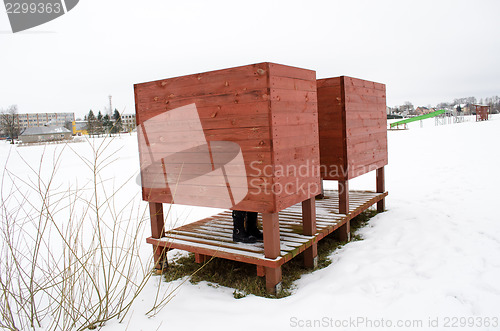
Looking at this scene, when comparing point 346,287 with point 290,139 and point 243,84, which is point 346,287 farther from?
point 243,84

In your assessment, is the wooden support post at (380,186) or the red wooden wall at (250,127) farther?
the wooden support post at (380,186)

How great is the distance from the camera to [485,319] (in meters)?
2.79

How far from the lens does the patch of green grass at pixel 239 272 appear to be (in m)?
3.69

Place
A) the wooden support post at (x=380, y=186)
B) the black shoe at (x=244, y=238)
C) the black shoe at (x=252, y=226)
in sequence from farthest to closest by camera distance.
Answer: the wooden support post at (x=380, y=186) → the black shoe at (x=252, y=226) → the black shoe at (x=244, y=238)

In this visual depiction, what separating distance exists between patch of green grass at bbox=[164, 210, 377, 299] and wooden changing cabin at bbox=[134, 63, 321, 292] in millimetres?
150

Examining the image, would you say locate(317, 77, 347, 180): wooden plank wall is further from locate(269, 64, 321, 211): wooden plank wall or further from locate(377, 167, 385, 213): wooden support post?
locate(377, 167, 385, 213): wooden support post

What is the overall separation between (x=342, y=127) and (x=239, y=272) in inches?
92.7

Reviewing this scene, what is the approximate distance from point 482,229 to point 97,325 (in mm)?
4632

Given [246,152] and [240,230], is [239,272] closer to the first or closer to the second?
[240,230]

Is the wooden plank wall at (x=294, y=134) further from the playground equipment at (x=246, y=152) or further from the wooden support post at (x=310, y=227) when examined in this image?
the wooden support post at (x=310, y=227)

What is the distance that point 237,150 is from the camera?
354 cm

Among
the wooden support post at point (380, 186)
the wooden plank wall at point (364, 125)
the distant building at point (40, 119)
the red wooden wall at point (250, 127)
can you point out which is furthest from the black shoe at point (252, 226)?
the distant building at point (40, 119)

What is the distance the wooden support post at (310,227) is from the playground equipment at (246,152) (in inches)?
0.5

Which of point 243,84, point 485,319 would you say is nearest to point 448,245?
point 485,319
